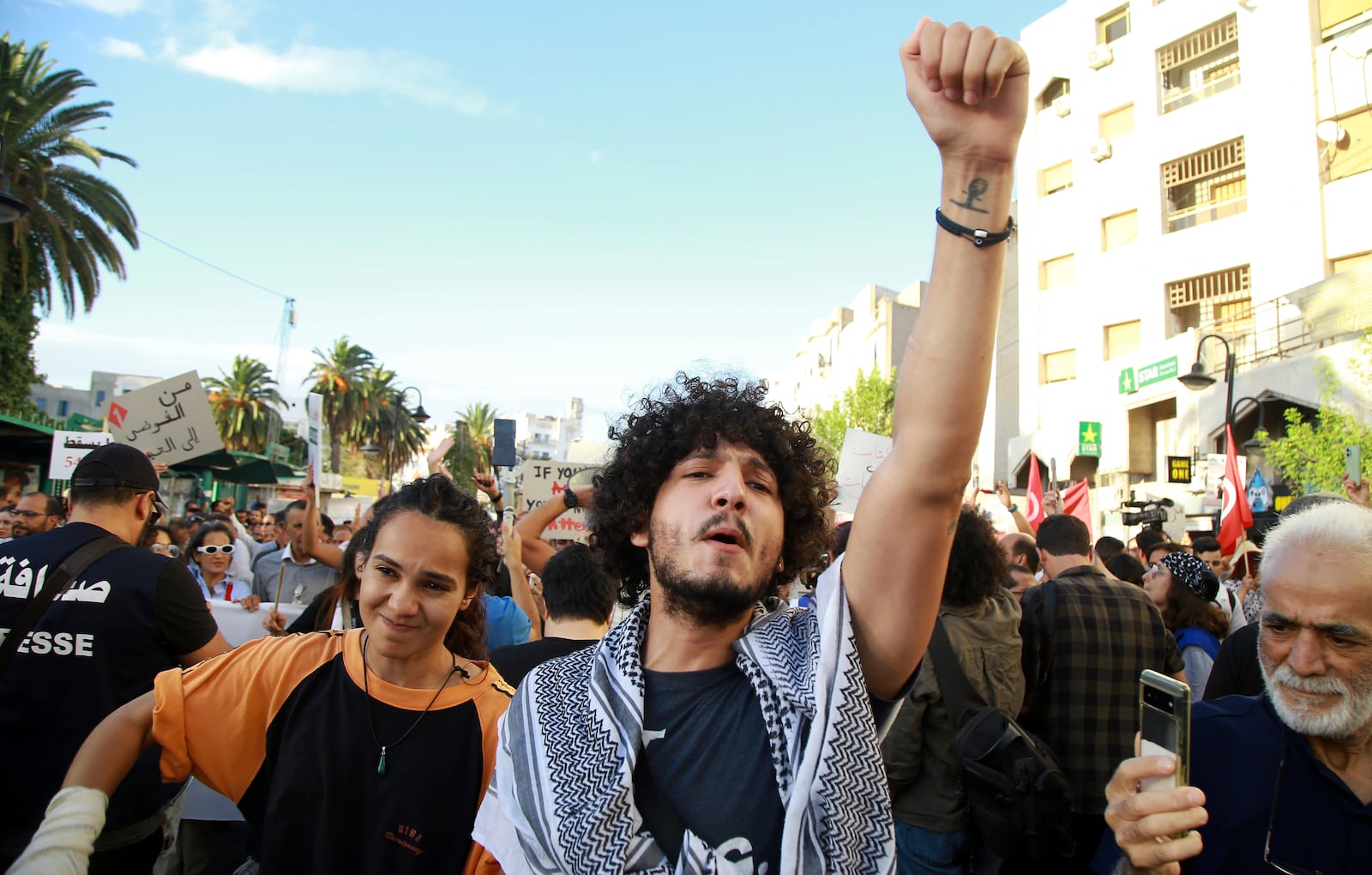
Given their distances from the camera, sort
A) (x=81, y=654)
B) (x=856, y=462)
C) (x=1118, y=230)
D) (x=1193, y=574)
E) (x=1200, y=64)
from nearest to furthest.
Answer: (x=81, y=654) → (x=1193, y=574) → (x=856, y=462) → (x=1200, y=64) → (x=1118, y=230)

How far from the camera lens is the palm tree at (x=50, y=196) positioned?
19141 millimetres

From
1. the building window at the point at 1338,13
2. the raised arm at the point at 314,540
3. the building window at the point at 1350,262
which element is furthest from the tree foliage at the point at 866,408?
the raised arm at the point at 314,540

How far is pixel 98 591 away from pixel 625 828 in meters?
2.71

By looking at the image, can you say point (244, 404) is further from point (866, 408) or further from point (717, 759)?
point (717, 759)

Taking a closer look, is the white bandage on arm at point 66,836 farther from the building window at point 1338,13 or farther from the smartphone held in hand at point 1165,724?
the building window at point 1338,13

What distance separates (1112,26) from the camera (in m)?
28.8

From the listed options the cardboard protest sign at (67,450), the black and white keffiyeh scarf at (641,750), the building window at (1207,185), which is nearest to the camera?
the black and white keffiyeh scarf at (641,750)

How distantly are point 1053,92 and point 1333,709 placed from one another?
33.3 metres

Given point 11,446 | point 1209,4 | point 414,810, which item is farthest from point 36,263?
point 1209,4

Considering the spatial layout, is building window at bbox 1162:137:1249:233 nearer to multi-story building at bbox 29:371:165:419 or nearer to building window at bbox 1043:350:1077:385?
building window at bbox 1043:350:1077:385

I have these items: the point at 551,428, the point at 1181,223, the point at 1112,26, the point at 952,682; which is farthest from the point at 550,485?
the point at 551,428

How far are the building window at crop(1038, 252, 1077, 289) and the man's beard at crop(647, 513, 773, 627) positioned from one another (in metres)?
30.4

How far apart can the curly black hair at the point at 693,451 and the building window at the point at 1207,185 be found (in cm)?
2680

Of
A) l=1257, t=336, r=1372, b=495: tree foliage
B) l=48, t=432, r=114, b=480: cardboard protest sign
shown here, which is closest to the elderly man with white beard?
l=48, t=432, r=114, b=480: cardboard protest sign
